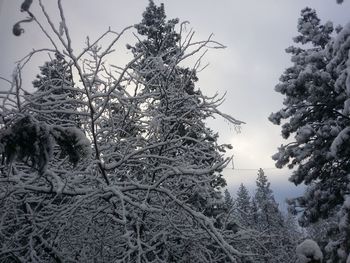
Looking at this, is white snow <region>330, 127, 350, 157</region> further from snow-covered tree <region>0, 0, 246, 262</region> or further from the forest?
snow-covered tree <region>0, 0, 246, 262</region>

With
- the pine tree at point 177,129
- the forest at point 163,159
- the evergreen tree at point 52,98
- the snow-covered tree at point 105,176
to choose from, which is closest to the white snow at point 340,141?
Result: the forest at point 163,159

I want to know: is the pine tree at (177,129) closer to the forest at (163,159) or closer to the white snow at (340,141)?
the forest at (163,159)

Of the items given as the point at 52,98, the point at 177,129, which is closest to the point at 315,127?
the point at 177,129

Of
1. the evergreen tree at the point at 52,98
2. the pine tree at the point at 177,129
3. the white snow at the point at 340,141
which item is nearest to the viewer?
the evergreen tree at the point at 52,98

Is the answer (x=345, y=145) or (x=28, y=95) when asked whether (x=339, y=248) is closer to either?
(x=345, y=145)

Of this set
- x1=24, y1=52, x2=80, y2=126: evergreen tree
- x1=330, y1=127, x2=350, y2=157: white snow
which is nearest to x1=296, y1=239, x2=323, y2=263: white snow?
x1=24, y1=52, x2=80, y2=126: evergreen tree

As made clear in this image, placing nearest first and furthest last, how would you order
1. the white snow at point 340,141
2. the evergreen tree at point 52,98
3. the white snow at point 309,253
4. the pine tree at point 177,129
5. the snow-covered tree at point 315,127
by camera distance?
the white snow at point 309,253
the evergreen tree at point 52,98
the pine tree at point 177,129
the white snow at point 340,141
the snow-covered tree at point 315,127

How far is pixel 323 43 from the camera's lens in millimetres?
14602

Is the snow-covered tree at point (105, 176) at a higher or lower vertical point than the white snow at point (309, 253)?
higher

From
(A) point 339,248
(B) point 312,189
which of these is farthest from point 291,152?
(A) point 339,248

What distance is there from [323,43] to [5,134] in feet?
48.3

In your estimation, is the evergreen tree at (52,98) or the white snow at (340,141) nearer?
the evergreen tree at (52,98)

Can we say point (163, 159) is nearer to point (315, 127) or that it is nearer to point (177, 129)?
point (177, 129)

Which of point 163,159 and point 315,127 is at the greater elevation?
point 315,127
